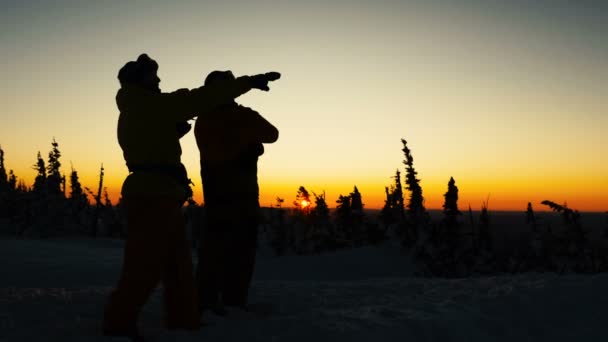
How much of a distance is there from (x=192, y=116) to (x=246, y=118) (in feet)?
3.76

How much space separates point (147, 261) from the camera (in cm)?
450

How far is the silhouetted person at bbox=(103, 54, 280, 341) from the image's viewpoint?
448 cm

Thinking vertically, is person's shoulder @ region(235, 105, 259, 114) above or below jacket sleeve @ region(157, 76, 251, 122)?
above

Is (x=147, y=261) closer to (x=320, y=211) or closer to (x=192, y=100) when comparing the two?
(x=192, y=100)

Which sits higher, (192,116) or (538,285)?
(192,116)

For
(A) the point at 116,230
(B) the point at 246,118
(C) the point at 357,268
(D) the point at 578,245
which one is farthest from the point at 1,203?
(B) the point at 246,118

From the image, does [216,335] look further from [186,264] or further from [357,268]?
[357,268]

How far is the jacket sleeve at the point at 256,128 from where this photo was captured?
581cm

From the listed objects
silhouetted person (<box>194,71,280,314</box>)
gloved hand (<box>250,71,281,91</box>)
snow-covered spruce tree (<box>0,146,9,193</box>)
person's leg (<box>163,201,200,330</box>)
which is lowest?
person's leg (<box>163,201,200,330</box>)

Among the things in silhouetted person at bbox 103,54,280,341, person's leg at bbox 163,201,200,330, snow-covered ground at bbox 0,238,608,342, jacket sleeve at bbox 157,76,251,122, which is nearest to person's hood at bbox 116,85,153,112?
silhouetted person at bbox 103,54,280,341

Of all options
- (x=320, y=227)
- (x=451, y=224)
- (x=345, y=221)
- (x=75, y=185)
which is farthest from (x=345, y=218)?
(x=75, y=185)

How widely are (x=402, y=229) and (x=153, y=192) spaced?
131ft

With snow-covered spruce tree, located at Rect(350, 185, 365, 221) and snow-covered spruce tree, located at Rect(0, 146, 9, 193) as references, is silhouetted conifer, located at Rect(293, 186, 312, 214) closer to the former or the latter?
snow-covered spruce tree, located at Rect(350, 185, 365, 221)

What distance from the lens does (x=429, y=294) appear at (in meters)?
7.17
